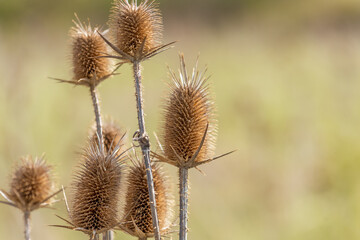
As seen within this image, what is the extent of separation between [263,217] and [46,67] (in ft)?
30.9

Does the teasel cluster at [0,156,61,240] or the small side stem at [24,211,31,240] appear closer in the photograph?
the small side stem at [24,211,31,240]

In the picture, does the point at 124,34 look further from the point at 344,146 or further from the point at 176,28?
the point at 176,28

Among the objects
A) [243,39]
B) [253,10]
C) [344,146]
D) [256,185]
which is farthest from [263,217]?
[253,10]

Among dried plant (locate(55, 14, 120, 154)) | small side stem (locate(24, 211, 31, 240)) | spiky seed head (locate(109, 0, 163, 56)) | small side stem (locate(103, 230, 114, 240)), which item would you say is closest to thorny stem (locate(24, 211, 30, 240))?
small side stem (locate(24, 211, 31, 240))

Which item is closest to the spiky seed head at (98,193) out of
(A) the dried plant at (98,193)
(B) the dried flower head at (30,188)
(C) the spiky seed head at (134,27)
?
(A) the dried plant at (98,193)

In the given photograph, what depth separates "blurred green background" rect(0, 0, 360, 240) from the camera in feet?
22.2

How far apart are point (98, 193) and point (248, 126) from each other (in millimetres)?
6699

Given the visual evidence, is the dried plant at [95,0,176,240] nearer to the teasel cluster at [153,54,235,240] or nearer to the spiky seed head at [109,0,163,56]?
the spiky seed head at [109,0,163,56]

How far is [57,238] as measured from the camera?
6578mm

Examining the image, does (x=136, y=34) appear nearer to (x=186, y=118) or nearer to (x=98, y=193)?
(x=186, y=118)

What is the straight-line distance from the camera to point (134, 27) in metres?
1.86

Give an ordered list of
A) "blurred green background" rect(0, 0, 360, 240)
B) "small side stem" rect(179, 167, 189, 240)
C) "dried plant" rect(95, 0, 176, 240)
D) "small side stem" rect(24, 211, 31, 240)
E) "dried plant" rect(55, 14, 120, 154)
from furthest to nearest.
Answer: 1. "blurred green background" rect(0, 0, 360, 240)
2. "dried plant" rect(55, 14, 120, 154)
3. "small side stem" rect(24, 211, 31, 240)
4. "dried plant" rect(95, 0, 176, 240)
5. "small side stem" rect(179, 167, 189, 240)

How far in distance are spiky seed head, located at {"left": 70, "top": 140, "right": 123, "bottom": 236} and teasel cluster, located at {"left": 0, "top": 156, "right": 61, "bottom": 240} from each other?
25 cm

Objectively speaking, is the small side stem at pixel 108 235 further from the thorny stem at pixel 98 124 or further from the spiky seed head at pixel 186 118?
the spiky seed head at pixel 186 118
